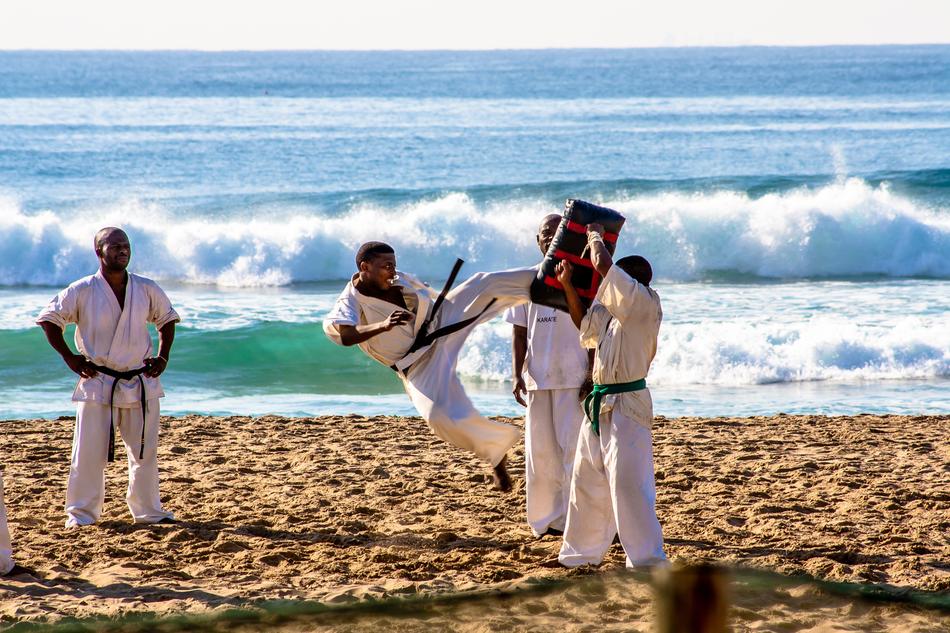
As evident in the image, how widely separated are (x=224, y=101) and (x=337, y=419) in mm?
49609

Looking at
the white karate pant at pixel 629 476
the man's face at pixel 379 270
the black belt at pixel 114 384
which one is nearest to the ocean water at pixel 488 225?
the black belt at pixel 114 384

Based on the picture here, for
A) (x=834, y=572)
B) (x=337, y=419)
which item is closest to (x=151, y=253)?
(x=337, y=419)

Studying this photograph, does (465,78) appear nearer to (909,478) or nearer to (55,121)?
(55,121)

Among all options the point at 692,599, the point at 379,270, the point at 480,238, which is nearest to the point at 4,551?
the point at 379,270

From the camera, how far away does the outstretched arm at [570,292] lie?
17.2 feet

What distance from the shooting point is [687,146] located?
36.1 m

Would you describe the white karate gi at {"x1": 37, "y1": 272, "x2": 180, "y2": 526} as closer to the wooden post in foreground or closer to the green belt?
the green belt

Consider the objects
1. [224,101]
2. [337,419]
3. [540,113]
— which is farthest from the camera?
[224,101]

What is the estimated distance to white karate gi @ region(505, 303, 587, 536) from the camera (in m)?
6.20

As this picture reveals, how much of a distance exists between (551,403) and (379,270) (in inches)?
43.1

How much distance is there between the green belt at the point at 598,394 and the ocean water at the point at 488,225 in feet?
18.5

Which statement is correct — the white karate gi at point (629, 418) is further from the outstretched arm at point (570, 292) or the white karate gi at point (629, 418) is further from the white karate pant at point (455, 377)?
the white karate pant at point (455, 377)

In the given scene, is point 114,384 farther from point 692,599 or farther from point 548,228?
point 692,599

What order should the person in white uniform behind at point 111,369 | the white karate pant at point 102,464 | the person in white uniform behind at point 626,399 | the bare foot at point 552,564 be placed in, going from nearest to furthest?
the person in white uniform behind at point 626,399 → the bare foot at point 552,564 → the person in white uniform behind at point 111,369 → the white karate pant at point 102,464
